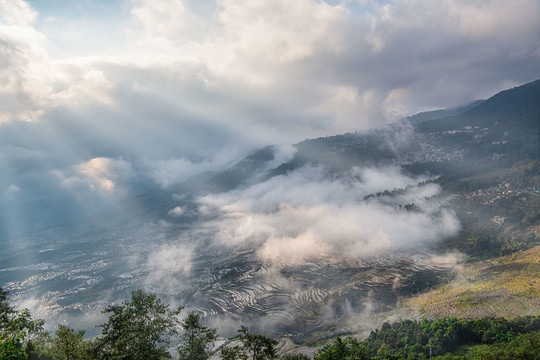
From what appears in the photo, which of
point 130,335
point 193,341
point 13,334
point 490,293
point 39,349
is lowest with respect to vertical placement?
point 490,293

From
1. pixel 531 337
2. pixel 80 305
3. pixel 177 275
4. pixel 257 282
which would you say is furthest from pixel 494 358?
pixel 80 305

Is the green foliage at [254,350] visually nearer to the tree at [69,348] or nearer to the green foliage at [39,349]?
the tree at [69,348]

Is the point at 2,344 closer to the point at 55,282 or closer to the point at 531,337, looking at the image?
the point at 531,337

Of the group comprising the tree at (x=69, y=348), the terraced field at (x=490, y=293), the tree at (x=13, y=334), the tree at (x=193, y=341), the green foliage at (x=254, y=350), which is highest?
the tree at (x=13, y=334)

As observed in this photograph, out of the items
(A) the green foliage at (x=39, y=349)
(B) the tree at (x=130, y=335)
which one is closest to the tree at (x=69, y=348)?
(B) the tree at (x=130, y=335)

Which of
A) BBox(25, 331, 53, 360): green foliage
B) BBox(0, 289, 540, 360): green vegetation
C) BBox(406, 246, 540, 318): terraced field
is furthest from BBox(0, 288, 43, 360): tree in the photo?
BBox(406, 246, 540, 318): terraced field

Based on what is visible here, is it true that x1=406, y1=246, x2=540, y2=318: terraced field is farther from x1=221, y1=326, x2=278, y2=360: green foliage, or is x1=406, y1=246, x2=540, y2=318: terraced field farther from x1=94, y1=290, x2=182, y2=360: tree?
x1=94, y1=290, x2=182, y2=360: tree

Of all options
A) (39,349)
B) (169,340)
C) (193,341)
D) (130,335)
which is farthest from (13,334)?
(193,341)

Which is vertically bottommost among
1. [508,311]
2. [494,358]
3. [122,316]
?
[508,311]

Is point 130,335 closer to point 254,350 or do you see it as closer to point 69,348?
point 69,348
